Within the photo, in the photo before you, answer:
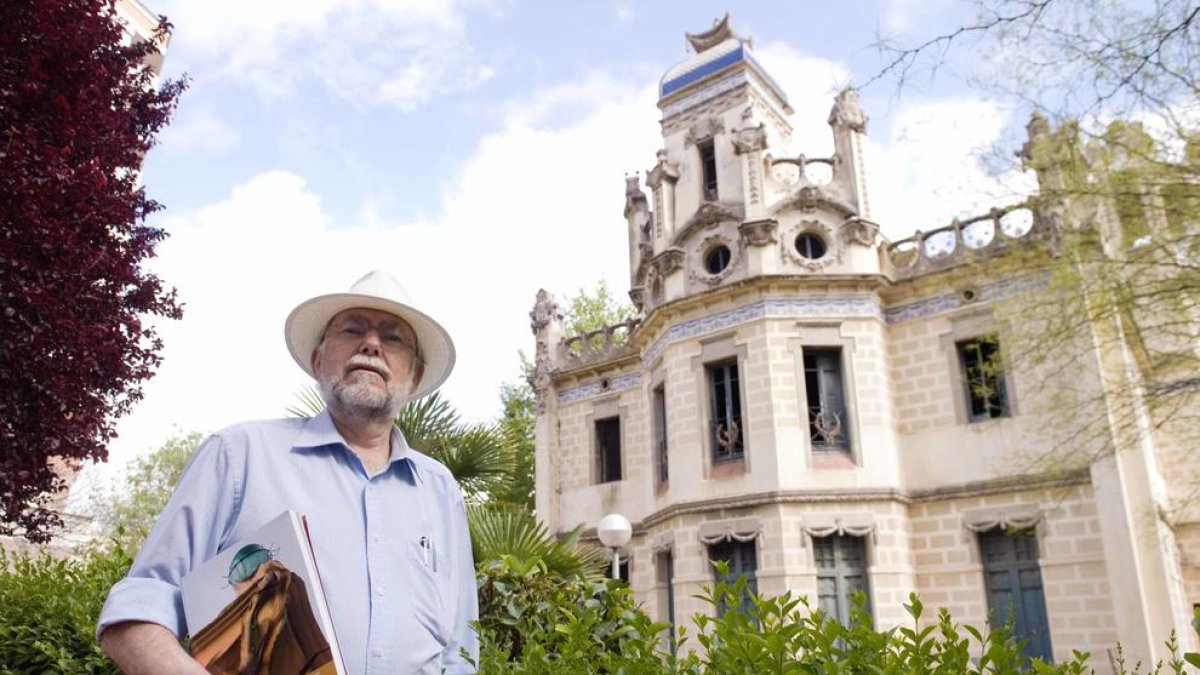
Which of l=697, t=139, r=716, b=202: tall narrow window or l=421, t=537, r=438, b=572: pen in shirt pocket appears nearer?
l=421, t=537, r=438, b=572: pen in shirt pocket

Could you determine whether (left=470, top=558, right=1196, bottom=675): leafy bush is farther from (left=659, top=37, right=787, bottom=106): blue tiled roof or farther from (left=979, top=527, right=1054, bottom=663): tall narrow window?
(left=659, top=37, right=787, bottom=106): blue tiled roof

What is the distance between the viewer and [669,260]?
1595cm

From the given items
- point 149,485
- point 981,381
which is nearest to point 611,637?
point 981,381

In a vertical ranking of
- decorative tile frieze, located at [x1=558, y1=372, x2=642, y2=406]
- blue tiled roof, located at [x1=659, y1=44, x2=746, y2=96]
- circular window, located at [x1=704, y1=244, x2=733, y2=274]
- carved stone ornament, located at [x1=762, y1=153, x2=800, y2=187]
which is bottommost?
decorative tile frieze, located at [x1=558, y1=372, x2=642, y2=406]

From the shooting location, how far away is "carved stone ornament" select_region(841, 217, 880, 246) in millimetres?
14836

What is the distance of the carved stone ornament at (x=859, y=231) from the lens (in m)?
14.8

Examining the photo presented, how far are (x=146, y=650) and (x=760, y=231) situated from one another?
13957 mm

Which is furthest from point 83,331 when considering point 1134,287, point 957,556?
point 957,556

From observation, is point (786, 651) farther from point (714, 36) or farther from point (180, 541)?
point (714, 36)

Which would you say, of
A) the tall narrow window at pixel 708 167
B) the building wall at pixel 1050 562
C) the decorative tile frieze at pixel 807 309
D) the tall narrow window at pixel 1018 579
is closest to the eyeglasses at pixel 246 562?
the building wall at pixel 1050 562

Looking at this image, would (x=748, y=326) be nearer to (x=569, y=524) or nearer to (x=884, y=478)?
(x=884, y=478)

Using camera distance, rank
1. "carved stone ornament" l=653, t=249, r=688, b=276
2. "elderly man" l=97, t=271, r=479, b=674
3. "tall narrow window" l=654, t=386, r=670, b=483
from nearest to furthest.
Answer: "elderly man" l=97, t=271, r=479, b=674
"carved stone ornament" l=653, t=249, r=688, b=276
"tall narrow window" l=654, t=386, r=670, b=483

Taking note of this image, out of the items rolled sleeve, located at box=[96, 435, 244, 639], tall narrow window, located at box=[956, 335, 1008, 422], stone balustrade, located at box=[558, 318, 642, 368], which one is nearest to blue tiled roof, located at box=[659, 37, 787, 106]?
stone balustrade, located at box=[558, 318, 642, 368]

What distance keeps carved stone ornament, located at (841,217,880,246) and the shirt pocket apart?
536 inches
